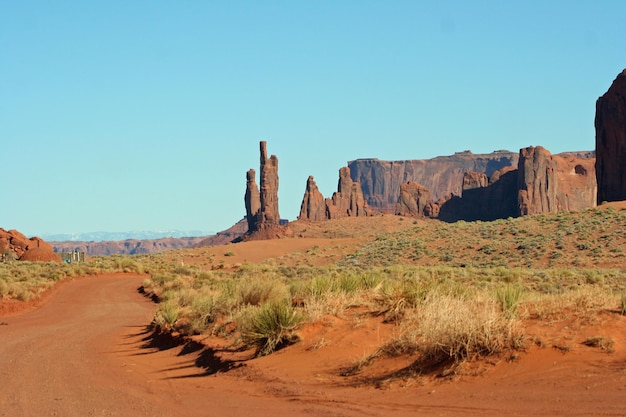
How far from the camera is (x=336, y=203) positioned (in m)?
146

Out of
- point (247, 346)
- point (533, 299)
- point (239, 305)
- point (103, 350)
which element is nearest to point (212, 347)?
point (247, 346)

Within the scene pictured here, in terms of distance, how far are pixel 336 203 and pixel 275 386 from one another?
135 meters

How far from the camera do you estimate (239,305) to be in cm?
1602

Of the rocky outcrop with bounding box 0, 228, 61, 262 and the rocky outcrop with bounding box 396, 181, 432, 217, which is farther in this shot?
the rocky outcrop with bounding box 396, 181, 432, 217

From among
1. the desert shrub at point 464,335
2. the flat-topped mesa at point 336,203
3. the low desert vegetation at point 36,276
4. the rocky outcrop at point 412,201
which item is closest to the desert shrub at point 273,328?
the desert shrub at point 464,335

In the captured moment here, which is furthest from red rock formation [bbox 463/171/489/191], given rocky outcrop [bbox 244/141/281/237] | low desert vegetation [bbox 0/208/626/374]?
low desert vegetation [bbox 0/208/626/374]

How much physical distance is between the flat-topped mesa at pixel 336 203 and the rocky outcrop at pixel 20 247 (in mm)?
67018

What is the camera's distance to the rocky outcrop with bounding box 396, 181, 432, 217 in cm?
14500

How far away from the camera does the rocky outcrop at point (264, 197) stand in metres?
126

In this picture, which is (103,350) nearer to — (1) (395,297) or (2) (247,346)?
(2) (247,346)

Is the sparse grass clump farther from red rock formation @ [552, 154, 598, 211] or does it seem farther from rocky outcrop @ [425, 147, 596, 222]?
red rock formation @ [552, 154, 598, 211]

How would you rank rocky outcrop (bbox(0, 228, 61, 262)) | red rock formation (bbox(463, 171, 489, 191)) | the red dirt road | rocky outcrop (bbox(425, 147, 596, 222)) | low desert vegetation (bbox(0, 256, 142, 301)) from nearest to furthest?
the red dirt road → low desert vegetation (bbox(0, 256, 142, 301)) → rocky outcrop (bbox(0, 228, 61, 262)) → rocky outcrop (bbox(425, 147, 596, 222)) → red rock formation (bbox(463, 171, 489, 191))

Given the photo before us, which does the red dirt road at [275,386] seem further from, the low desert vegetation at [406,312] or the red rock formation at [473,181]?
the red rock formation at [473,181]

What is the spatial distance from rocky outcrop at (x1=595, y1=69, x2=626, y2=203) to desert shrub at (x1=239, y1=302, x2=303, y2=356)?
59936 millimetres
